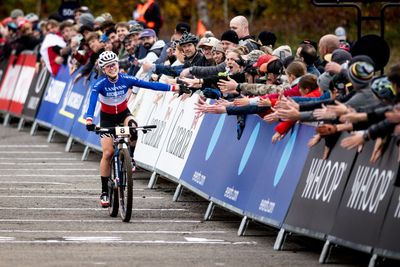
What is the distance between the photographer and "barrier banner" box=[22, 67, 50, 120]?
30.9 metres

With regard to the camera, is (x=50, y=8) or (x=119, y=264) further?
(x=50, y=8)

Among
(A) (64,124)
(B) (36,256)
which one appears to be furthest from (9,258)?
(A) (64,124)

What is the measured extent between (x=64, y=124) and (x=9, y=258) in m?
14.6

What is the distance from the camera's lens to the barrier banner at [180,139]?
62.3ft

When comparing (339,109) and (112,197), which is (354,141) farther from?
(112,197)

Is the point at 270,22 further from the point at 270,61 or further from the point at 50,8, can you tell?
the point at 50,8

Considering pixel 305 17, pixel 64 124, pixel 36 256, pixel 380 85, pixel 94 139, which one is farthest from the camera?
pixel 305 17

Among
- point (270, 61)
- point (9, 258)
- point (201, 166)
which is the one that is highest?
point (270, 61)

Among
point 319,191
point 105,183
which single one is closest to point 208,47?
point 105,183

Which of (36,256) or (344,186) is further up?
(344,186)

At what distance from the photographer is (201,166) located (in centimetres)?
1806

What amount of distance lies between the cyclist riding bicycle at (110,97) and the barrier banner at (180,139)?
2.91 ft

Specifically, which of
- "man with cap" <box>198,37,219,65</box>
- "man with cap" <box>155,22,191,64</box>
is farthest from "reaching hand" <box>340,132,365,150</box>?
"man with cap" <box>155,22,191,64</box>

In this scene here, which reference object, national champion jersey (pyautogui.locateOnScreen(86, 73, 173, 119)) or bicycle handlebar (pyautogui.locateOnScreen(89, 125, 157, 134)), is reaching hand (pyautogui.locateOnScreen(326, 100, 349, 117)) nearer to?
bicycle handlebar (pyautogui.locateOnScreen(89, 125, 157, 134))
